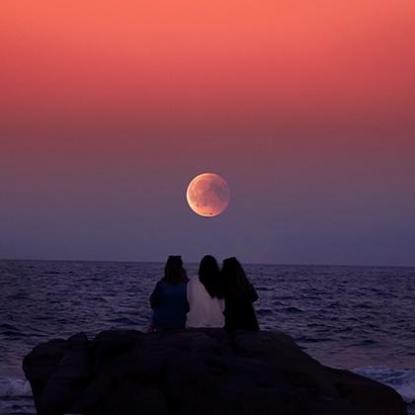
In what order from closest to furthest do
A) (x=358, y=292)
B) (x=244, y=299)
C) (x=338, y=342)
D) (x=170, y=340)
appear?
(x=170, y=340)
(x=244, y=299)
(x=338, y=342)
(x=358, y=292)

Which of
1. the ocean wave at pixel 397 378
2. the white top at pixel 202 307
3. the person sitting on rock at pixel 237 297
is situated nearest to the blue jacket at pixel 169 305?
the white top at pixel 202 307

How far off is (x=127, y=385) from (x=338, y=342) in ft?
86.5

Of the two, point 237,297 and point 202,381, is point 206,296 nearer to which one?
point 237,297

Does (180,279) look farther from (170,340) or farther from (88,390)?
(88,390)

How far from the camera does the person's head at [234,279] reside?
11.5 meters

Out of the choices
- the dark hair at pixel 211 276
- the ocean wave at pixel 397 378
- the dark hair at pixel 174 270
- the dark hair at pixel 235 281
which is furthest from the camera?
the ocean wave at pixel 397 378

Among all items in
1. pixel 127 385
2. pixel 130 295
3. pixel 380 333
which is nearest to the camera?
pixel 127 385

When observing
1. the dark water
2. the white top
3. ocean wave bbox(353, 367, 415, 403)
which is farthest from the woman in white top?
ocean wave bbox(353, 367, 415, 403)

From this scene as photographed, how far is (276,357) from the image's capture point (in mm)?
10438

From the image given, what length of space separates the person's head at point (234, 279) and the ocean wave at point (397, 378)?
1060 centimetres

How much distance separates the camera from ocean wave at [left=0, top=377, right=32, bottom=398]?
1948 centimetres

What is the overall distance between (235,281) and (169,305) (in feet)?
3.77

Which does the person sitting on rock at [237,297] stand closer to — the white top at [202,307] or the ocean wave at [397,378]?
the white top at [202,307]

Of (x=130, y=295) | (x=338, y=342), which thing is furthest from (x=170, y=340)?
(x=130, y=295)
